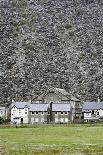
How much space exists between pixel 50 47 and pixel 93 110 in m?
45.9

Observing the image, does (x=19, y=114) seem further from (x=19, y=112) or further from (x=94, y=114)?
(x=94, y=114)

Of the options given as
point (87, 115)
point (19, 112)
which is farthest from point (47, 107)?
point (87, 115)

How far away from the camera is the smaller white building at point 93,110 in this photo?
11812cm

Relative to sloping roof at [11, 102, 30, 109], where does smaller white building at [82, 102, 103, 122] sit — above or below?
below

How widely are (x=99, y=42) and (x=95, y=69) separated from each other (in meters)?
22.3

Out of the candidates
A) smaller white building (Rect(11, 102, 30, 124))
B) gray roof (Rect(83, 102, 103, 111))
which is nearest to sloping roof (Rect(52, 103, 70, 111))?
gray roof (Rect(83, 102, 103, 111))

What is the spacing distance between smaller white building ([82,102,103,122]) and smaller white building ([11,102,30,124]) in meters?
14.6

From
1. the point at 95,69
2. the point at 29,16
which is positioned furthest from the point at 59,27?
the point at 95,69

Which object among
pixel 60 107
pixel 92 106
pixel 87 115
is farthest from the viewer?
pixel 87 115

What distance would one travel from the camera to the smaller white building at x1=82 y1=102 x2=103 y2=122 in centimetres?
11812

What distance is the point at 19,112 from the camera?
389 ft

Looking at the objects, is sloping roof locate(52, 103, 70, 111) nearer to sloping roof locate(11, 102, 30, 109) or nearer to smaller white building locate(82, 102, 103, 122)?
smaller white building locate(82, 102, 103, 122)

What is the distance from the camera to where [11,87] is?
133 metres

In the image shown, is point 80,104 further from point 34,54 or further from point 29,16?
point 29,16
